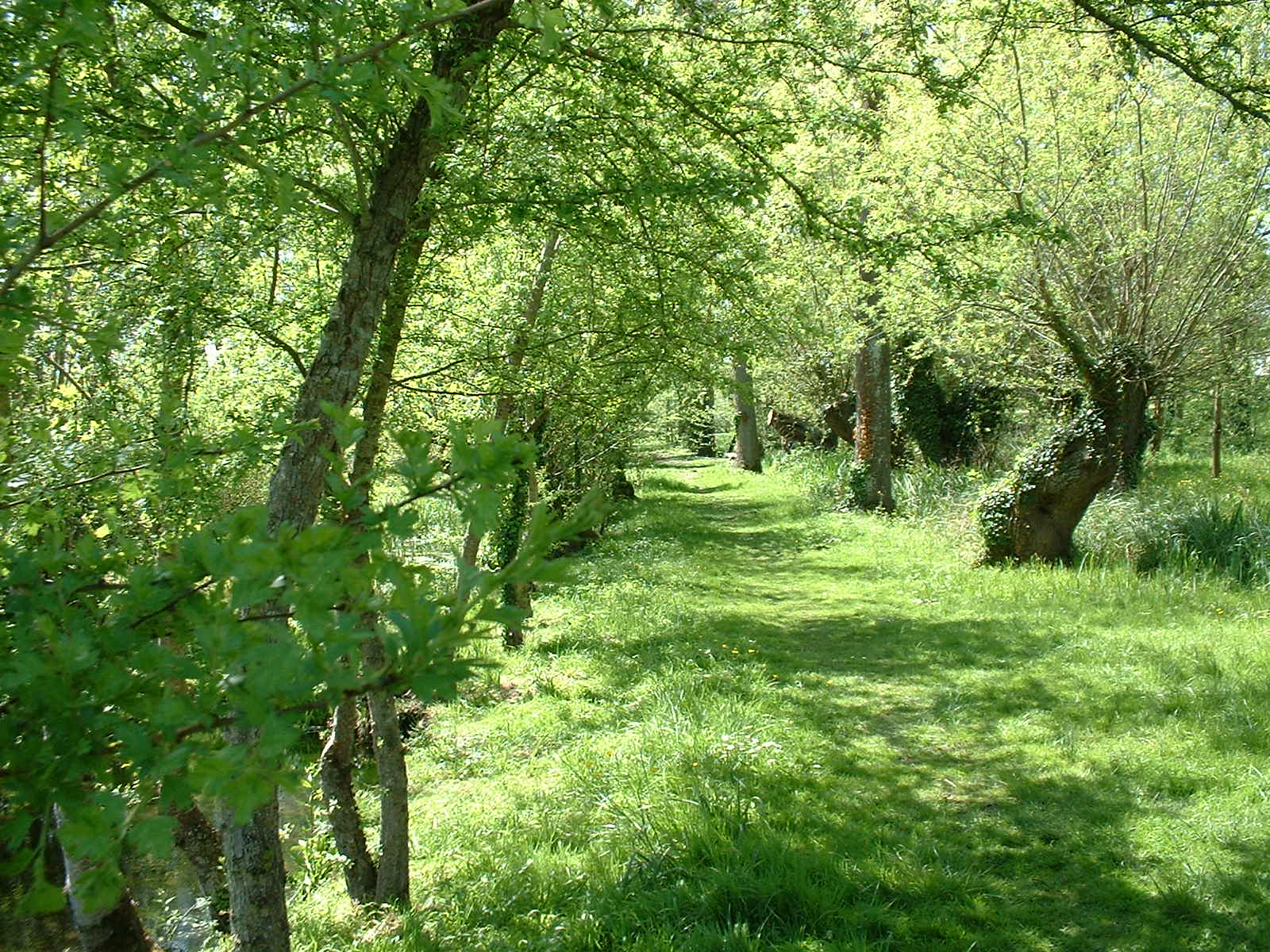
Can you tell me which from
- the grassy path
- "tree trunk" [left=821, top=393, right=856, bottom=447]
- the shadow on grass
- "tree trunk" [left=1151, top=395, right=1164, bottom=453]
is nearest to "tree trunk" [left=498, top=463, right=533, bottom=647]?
the grassy path

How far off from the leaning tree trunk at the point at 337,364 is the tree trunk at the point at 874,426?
13.7 m

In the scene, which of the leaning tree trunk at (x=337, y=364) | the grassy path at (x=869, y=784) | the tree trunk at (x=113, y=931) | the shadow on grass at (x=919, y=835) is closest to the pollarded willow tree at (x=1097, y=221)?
the grassy path at (x=869, y=784)

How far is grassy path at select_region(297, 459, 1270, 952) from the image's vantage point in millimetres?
4305

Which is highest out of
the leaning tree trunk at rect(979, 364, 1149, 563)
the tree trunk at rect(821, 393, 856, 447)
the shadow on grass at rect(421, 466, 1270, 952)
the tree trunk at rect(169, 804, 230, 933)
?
the tree trunk at rect(821, 393, 856, 447)

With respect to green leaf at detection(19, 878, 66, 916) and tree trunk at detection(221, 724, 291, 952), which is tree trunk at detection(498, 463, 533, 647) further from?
green leaf at detection(19, 878, 66, 916)

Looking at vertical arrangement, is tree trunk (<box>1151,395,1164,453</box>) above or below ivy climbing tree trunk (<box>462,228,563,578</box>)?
below

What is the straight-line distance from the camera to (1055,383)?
1259 centimetres

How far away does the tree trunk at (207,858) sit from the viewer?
574cm

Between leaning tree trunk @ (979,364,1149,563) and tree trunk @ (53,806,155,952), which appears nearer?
tree trunk @ (53,806,155,952)

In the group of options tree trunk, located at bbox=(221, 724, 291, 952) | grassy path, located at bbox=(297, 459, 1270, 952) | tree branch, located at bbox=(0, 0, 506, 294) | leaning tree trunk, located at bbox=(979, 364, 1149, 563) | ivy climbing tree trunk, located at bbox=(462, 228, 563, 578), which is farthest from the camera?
leaning tree trunk, located at bbox=(979, 364, 1149, 563)

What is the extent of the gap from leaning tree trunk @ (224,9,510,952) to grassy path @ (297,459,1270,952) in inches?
41.3

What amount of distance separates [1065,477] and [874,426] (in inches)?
255

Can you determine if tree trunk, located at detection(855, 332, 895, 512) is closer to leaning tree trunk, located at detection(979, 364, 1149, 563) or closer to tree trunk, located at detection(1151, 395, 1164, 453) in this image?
tree trunk, located at detection(1151, 395, 1164, 453)

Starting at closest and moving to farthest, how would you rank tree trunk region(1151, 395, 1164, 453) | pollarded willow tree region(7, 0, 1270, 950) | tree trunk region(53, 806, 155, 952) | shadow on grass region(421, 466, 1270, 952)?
pollarded willow tree region(7, 0, 1270, 950), shadow on grass region(421, 466, 1270, 952), tree trunk region(53, 806, 155, 952), tree trunk region(1151, 395, 1164, 453)
